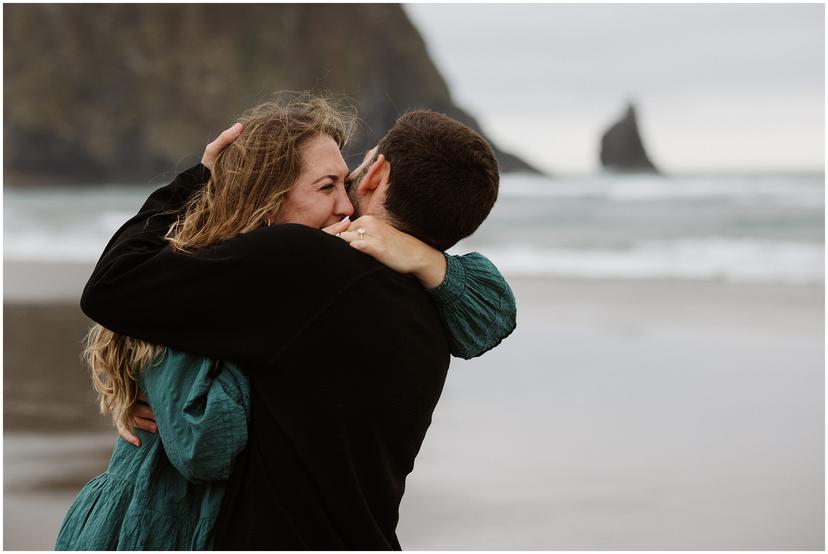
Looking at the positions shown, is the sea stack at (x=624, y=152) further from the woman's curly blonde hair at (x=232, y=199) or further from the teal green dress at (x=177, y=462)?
the teal green dress at (x=177, y=462)

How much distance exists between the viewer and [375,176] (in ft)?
6.19

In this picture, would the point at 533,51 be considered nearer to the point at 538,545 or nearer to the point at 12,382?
the point at 12,382

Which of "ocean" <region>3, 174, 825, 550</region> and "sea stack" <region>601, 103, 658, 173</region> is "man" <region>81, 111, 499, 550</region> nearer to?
"ocean" <region>3, 174, 825, 550</region>

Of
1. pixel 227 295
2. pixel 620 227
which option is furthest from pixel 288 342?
pixel 620 227

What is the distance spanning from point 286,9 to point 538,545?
98.5 feet

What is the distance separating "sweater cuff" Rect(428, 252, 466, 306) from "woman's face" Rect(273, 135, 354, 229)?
8.8 inches

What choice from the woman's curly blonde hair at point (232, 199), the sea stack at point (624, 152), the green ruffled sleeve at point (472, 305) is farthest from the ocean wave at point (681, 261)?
the woman's curly blonde hair at point (232, 199)

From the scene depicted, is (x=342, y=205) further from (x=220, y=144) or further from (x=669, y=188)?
(x=669, y=188)

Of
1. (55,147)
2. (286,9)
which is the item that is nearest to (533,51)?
(286,9)

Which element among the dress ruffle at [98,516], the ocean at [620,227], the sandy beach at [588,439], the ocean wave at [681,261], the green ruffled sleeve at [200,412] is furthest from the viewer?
the ocean at [620,227]

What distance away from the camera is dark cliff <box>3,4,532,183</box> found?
1084 inches

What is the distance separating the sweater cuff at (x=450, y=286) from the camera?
6.14ft

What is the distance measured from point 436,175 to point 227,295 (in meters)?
0.43

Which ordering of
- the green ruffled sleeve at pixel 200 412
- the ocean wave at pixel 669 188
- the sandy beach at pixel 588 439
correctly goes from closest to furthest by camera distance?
the green ruffled sleeve at pixel 200 412 < the sandy beach at pixel 588 439 < the ocean wave at pixel 669 188
